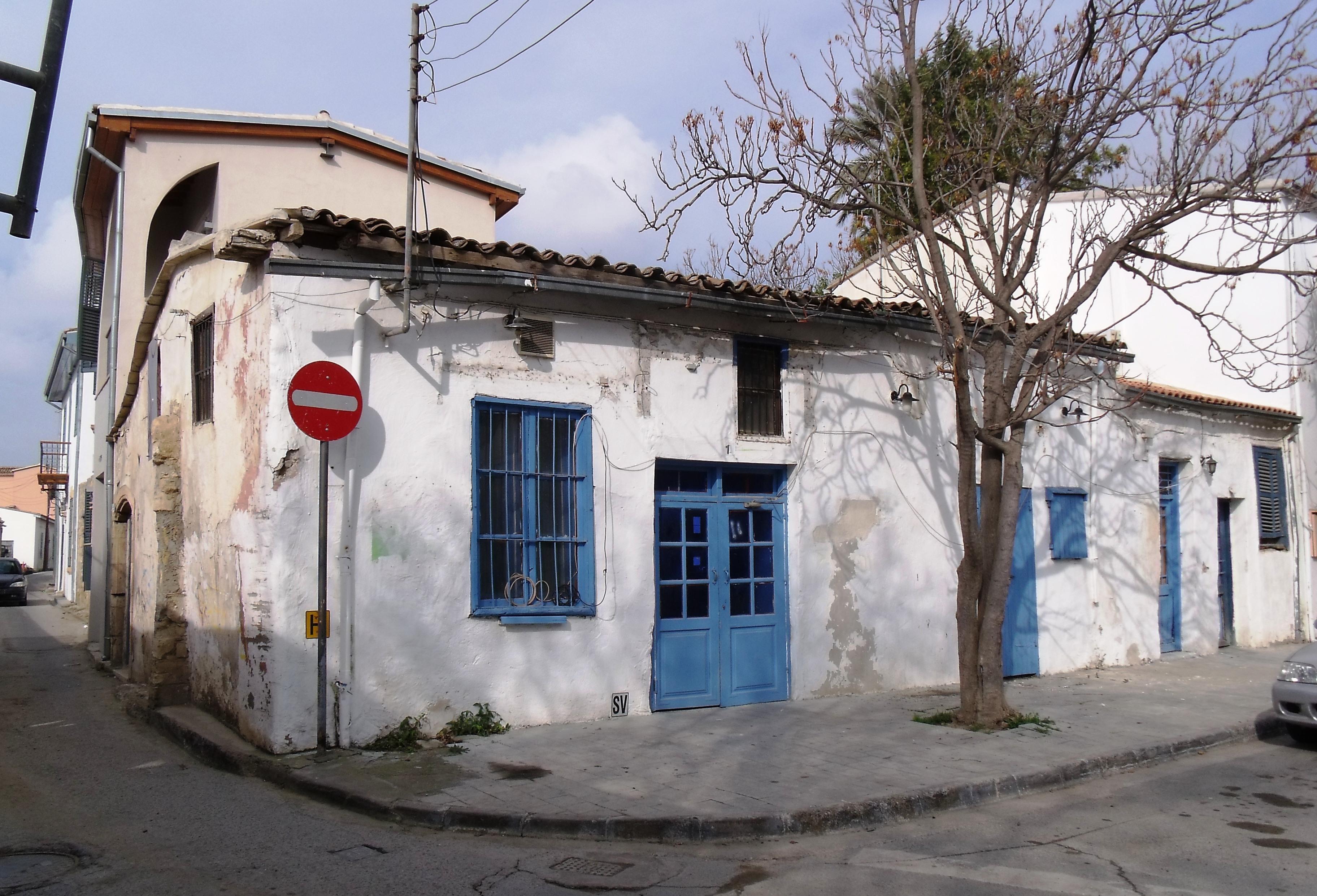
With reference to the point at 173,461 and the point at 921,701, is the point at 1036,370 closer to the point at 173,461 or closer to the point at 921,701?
the point at 921,701

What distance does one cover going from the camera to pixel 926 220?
28.5ft

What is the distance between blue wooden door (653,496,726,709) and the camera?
9305 millimetres

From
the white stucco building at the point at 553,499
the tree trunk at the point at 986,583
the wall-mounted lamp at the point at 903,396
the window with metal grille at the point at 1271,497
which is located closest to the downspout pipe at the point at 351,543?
the white stucco building at the point at 553,499

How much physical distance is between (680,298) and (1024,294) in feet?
10.6

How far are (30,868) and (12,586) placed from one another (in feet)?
96.0

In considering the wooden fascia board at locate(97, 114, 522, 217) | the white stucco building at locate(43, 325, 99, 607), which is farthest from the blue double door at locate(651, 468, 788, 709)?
the white stucco building at locate(43, 325, 99, 607)

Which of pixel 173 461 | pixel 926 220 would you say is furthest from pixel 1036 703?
pixel 173 461

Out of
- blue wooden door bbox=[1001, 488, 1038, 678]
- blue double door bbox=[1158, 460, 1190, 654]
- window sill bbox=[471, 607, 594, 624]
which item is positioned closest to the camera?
window sill bbox=[471, 607, 594, 624]

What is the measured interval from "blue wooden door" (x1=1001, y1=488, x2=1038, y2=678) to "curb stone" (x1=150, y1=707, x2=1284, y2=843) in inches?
149

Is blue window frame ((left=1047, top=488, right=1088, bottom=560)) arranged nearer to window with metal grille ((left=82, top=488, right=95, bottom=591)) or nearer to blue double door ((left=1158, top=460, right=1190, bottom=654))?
blue double door ((left=1158, top=460, right=1190, bottom=654))

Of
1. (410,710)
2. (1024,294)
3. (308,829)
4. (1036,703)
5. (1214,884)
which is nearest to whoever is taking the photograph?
(1214,884)

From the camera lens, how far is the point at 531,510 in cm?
866

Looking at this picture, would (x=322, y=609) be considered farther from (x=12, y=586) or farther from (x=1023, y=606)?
(x=12, y=586)

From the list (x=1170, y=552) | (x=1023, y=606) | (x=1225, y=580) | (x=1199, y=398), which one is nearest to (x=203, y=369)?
(x=1023, y=606)
